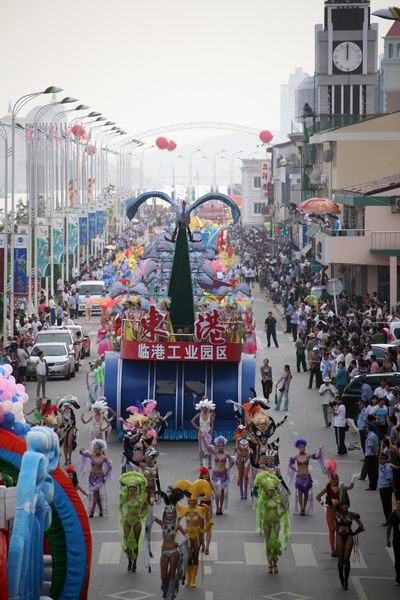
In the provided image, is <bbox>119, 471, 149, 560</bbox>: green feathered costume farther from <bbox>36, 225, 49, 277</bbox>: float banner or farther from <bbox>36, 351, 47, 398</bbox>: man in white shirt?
<bbox>36, 225, 49, 277</bbox>: float banner

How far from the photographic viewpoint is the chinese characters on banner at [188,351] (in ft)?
97.6

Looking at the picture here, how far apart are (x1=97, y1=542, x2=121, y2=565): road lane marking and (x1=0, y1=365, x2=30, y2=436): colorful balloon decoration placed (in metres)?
4.48

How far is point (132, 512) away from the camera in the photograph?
66.1ft

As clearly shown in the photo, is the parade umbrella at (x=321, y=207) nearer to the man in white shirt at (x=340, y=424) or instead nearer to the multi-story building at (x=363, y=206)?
the multi-story building at (x=363, y=206)

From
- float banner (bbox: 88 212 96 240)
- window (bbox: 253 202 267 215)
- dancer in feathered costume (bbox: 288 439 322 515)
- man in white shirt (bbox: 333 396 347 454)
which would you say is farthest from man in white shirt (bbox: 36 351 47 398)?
window (bbox: 253 202 267 215)

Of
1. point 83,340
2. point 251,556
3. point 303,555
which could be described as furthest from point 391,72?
point 251,556

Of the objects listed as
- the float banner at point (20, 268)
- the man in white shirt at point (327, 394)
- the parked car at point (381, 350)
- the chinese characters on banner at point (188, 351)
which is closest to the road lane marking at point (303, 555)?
the chinese characters on banner at point (188, 351)

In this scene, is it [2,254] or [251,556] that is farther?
[2,254]

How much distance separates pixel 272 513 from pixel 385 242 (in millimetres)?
37107

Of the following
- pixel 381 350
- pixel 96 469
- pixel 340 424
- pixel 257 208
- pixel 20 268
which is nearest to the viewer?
pixel 96 469

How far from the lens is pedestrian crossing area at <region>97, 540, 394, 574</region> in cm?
2052

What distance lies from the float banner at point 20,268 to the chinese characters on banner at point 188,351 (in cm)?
1640

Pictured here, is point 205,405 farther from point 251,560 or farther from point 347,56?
point 347,56

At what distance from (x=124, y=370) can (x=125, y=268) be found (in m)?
25.4
